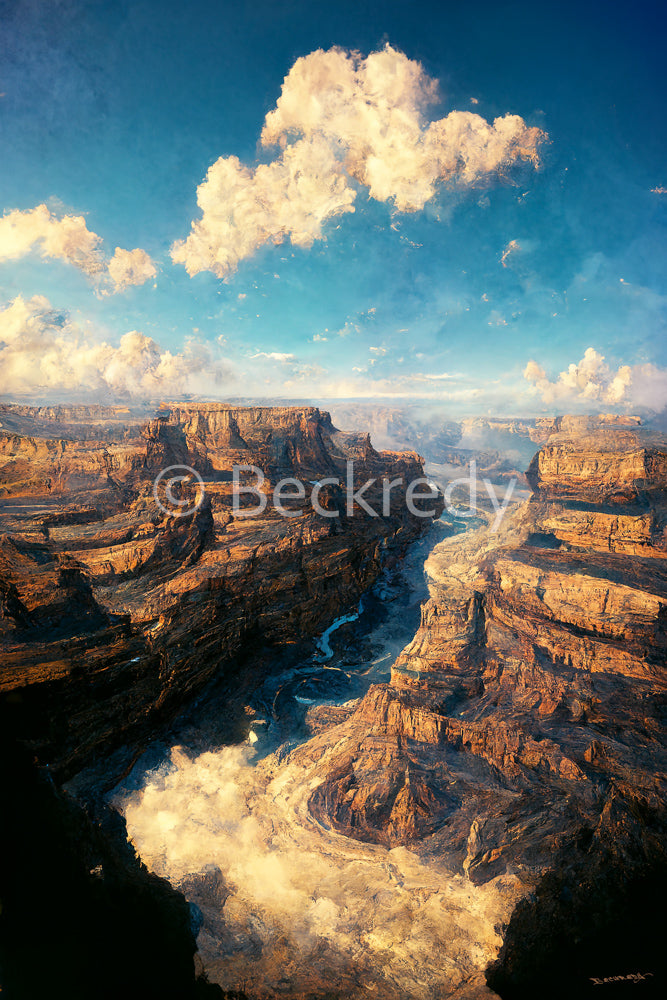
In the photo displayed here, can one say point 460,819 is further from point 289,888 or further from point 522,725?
point 289,888

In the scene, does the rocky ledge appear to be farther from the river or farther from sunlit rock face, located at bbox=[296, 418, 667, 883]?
the river

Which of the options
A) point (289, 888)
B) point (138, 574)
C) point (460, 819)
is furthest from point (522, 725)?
point (138, 574)

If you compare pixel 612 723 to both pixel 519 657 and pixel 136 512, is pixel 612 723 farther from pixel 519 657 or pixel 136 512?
pixel 136 512

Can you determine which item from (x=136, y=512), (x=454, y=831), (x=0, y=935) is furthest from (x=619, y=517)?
(x=0, y=935)
